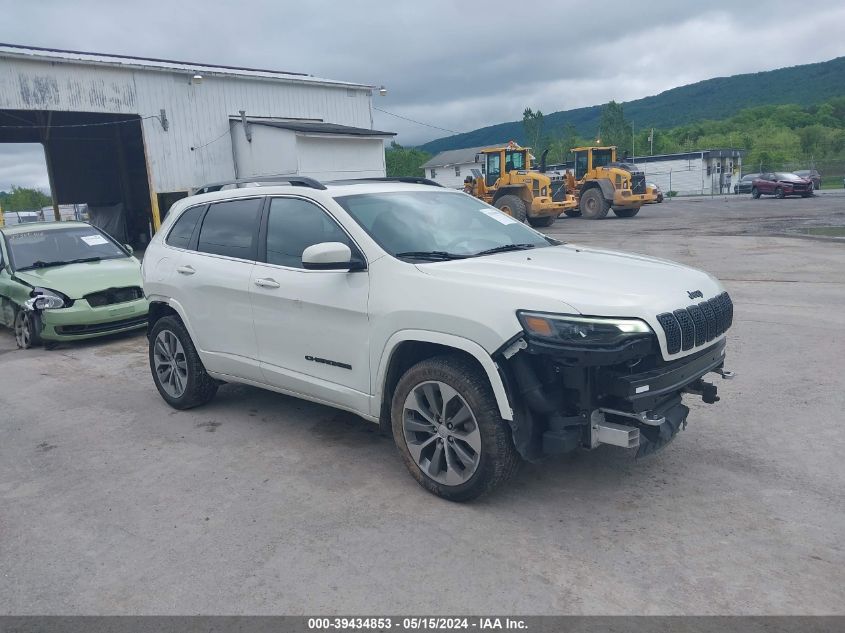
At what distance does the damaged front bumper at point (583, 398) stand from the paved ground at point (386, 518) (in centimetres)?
47

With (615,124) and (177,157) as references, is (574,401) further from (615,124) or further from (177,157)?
(615,124)

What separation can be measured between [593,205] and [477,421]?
25663mm

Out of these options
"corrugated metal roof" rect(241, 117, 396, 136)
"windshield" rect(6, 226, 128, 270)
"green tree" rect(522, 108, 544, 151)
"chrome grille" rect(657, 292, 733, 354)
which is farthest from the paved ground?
"green tree" rect(522, 108, 544, 151)

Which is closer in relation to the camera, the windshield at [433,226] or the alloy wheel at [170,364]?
the windshield at [433,226]

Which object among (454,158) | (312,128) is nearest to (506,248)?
(312,128)

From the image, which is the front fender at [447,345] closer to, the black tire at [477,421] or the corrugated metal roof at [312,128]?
the black tire at [477,421]

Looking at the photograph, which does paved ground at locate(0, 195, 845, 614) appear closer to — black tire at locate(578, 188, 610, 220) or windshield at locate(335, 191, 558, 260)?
windshield at locate(335, 191, 558, 260)

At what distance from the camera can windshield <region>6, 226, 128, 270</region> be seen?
31.6 feet

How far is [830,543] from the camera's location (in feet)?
10.8

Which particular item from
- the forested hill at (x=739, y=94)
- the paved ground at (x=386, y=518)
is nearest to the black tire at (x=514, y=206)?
the paved ground at (x=386, y=518)

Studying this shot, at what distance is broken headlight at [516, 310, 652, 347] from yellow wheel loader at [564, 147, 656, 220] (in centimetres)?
2527

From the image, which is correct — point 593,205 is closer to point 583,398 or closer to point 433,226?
point 433,226

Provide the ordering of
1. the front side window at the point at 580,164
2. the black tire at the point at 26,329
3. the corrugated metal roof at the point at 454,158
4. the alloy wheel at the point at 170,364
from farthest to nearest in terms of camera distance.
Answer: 1. the corrugated metal roof at the point at 454,158
2. the front side window at the point at 580,164
3. the black tire at the point at 26,329
4. the alloy wheel at the point at 170,364

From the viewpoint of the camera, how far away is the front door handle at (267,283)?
4.74 m
